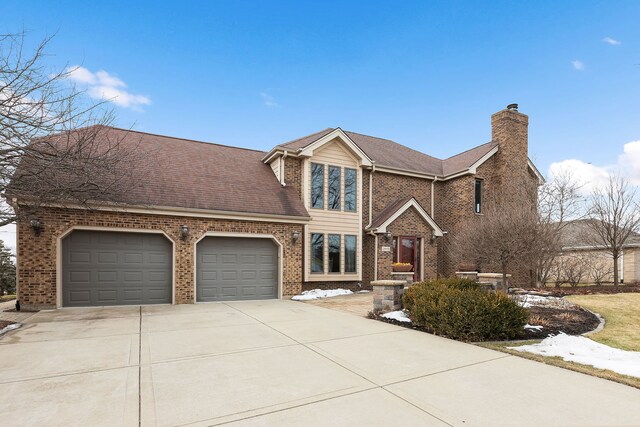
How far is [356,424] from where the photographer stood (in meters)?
3.12

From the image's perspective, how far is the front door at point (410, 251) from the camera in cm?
1560

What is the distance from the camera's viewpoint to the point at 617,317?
8.98 metres

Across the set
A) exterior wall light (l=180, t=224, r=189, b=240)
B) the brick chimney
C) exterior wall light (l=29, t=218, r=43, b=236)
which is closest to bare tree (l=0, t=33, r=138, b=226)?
exterior wall light (l=29, t=218, r=43, b=236)

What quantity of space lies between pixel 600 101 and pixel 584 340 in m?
12.3

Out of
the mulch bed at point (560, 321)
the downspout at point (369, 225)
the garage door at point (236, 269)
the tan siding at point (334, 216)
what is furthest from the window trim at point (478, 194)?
the garage door at point (236, 269)

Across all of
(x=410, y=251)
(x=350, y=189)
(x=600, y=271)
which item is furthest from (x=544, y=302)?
(x=600, y=271)

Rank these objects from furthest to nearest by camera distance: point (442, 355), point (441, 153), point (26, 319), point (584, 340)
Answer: point (441, 153), point (26, 319), point (584, 340), point (442, 355)

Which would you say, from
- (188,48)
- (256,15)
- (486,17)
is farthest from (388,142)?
(188,48)

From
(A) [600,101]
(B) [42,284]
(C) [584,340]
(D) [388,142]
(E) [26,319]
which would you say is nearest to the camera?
(C) [584,340]

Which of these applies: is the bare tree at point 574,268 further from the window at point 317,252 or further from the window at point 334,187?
the window at point 317,252

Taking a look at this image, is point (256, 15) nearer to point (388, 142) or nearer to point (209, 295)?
point (388, 142)

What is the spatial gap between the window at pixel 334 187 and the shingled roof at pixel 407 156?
71.4 inches

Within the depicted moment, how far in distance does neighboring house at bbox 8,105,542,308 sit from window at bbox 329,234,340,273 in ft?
0.14

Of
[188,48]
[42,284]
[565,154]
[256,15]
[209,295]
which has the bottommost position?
[209,295]
